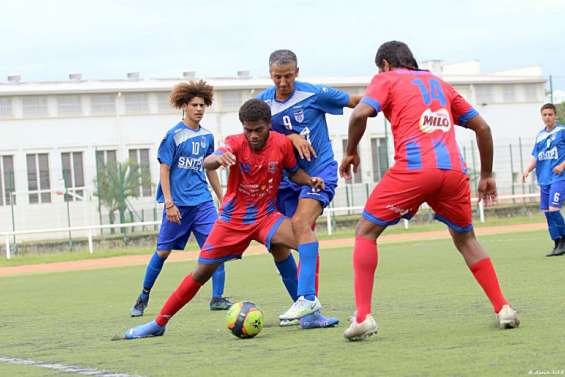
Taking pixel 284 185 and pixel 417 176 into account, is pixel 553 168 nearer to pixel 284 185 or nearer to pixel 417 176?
pixel 284 185

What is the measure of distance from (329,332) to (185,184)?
3974 mm

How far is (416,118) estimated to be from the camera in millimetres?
8133

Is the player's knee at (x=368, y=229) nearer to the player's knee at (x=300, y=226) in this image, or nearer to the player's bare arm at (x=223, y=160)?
the player's bare arm at (x=223, y=160)

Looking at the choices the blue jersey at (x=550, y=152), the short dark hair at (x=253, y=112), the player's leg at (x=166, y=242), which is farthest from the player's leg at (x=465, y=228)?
the blue jersey at (x=550, y=152)

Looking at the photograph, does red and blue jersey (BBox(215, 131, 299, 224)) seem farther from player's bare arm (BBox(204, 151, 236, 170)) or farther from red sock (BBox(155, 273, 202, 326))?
red sock (BBox(155, 273, 202, 326))

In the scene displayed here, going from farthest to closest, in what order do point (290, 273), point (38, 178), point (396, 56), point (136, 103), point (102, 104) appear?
point (136, 103), point (102, 104), point (38, 178), point (290, 273), point (396, 56)

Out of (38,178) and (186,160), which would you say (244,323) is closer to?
(186,160)

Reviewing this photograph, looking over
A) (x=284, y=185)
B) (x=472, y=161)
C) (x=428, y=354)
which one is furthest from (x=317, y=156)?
(x=472, y=161)

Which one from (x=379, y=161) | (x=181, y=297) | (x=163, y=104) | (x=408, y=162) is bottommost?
(x=181, y=297)

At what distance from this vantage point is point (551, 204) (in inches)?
688

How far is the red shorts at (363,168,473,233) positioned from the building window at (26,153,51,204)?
3134 cm

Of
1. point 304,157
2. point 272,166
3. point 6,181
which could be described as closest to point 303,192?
point 304,157

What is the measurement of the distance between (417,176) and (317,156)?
6.27ft

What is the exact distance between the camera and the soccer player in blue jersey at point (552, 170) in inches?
684
